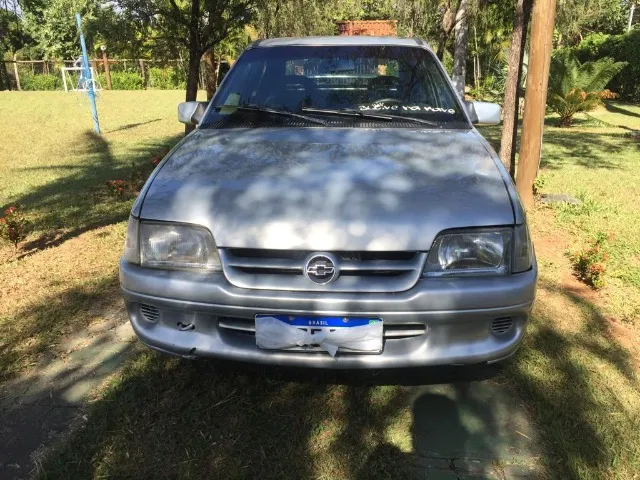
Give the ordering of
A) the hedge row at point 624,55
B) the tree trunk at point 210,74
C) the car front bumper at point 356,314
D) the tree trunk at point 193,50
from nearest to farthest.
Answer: the car front bumper at point 356,314 < the tree trunk at point 193,50 < the tree trunk at point 210,74 < the hedge row at point 624,55

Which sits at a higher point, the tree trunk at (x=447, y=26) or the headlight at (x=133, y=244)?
the tree trunk at (x=447, y=26)

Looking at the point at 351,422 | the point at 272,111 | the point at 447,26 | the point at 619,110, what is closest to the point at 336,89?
the point at 272,111

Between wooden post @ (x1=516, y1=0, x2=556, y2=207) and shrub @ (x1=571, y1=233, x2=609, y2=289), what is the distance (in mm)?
1535

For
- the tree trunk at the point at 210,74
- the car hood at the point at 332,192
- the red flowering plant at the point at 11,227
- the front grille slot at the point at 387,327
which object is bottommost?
the red flowering plant at the point at 11,227

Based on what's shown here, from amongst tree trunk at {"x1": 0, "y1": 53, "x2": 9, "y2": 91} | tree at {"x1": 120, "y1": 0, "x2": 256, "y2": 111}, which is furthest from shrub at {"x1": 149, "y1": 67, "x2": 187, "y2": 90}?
tree at {"x1": 120, "y1": 0, "x2": 256, "y2": 111}

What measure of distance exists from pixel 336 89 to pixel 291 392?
1.84 metres

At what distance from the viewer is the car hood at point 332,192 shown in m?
1.97

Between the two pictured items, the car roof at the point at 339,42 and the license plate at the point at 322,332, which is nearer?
the license plate at the point at 322,332

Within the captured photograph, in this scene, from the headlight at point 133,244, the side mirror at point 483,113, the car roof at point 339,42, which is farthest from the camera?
the car roof at point 339,42

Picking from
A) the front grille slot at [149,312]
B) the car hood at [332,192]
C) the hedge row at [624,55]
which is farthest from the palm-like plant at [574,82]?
the front grille slot at [149,312]

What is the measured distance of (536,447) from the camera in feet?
7.11

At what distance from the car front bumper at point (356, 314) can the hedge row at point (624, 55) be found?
1955 centimetres

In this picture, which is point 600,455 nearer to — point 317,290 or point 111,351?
point 317,290

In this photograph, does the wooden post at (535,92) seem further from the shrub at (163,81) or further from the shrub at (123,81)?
the shrub at (123,81)
